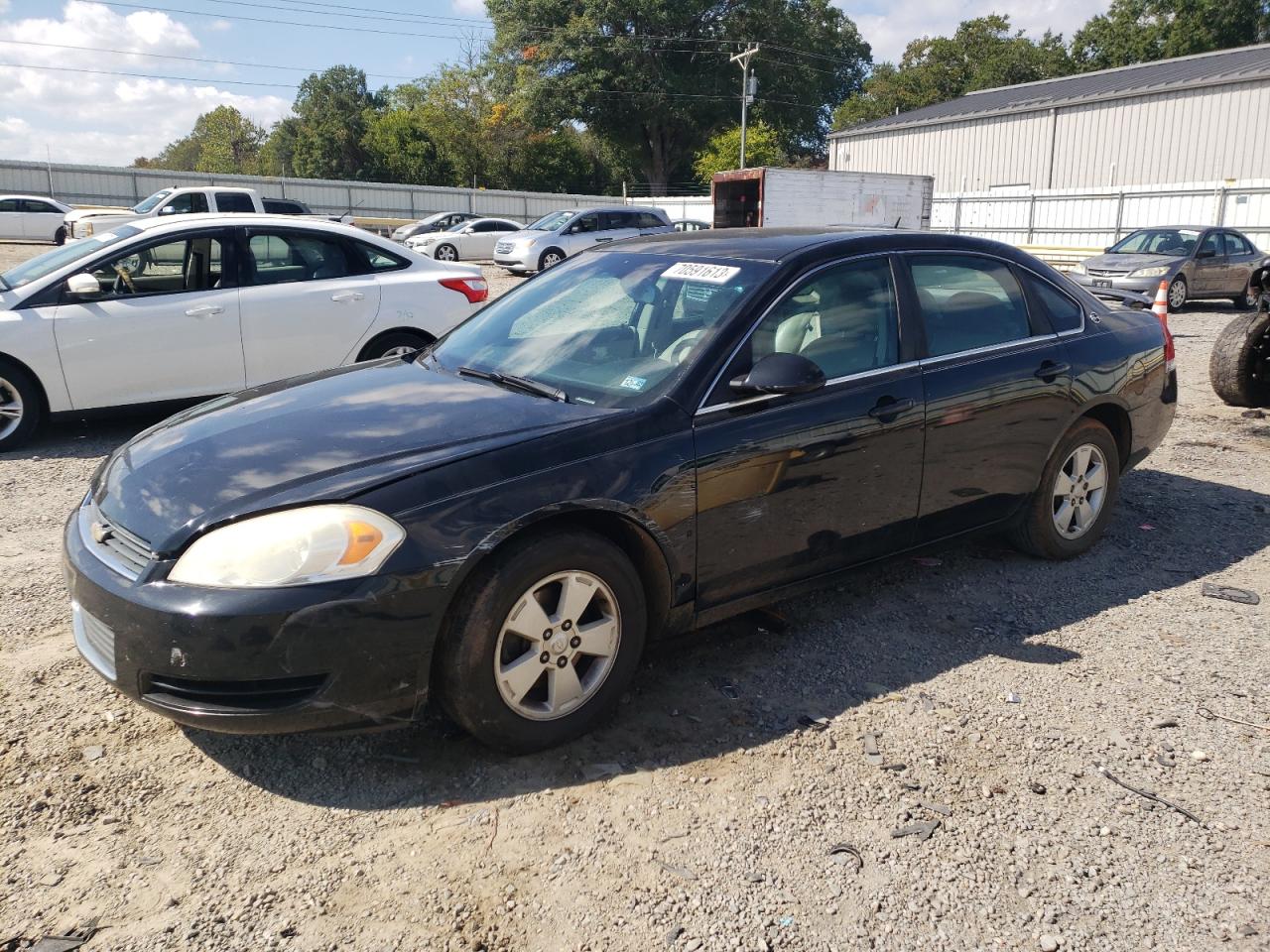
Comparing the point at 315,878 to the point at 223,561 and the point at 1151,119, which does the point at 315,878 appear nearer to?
the point at 223,561

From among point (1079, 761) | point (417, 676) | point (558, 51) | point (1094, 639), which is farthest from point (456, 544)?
point (558, 51)

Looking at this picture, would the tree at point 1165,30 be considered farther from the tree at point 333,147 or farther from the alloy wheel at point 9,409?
the alloy wheel at point 9,409

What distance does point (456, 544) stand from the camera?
2.88m

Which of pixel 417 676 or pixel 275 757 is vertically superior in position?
pixel 417 676

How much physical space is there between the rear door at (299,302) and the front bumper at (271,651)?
480 cm

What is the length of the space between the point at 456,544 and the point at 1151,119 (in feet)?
Result: 130

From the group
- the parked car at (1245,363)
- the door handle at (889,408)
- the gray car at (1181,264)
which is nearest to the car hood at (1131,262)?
the gray car at (1181,264)

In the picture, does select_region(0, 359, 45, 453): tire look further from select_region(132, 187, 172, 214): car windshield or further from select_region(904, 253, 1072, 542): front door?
select_region(132, 187, 172, 214): car windshield

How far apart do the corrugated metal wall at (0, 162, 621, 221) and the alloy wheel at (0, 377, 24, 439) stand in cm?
3482

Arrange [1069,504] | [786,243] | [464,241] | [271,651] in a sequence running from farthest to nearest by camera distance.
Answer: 1. [464,241]
2. [1069,504]
3. [786,243]
4. [271,651]

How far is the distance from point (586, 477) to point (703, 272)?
1.25 metres

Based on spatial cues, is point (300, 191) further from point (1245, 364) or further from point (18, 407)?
point (1245, 364)

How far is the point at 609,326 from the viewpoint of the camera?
13.1ft

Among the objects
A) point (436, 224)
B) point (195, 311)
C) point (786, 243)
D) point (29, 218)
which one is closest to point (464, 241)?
point (436, 224)
